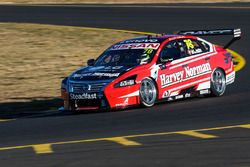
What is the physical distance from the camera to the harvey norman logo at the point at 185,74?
1636 cm

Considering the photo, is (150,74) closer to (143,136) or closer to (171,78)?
(171,78)

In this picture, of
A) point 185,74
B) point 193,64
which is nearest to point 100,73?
point 185,74

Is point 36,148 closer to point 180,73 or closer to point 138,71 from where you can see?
point 138,71

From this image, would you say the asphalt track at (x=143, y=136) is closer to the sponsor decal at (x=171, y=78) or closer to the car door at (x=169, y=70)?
the car door at (x=169, y=70)

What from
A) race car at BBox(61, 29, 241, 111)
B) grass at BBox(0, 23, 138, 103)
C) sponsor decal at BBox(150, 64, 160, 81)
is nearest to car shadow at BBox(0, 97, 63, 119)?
grass at BBox(0, 23, 138, 103)

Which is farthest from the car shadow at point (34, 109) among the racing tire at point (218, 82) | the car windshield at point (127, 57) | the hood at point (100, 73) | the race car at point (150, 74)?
the racing tire at point (218, 82)

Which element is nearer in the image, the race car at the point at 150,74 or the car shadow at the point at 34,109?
the race car at the point at 150,74

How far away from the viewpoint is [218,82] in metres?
17.7

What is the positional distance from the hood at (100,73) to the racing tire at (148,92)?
1.49ft

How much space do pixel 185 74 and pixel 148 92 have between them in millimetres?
1224

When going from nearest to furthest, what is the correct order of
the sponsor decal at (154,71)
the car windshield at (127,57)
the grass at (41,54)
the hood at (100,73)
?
1. the hood at (100,73)
2. the sponsor decal at (154,71)
3. the car windshield at (127,57)
4. the grass at (41,54)

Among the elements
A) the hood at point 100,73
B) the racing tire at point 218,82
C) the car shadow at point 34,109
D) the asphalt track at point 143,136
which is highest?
the hood at point 100,73

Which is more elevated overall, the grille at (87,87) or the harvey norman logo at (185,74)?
the harvey norman logo at (185,74)

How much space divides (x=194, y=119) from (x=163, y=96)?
198 centimetres
